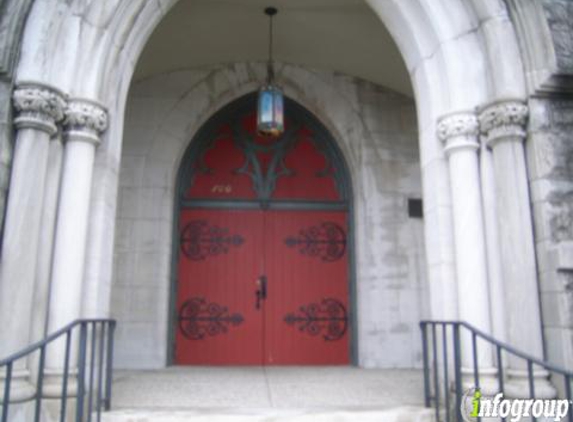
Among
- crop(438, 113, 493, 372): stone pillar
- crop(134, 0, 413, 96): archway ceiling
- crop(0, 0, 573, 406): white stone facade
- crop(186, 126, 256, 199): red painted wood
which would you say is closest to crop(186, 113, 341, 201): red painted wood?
crop(186, 126, 256, 199): red painted wood

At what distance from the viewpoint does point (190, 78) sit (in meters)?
6.02

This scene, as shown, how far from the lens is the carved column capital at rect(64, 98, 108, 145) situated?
11.2 ft

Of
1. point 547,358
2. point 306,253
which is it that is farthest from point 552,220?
point 306,253

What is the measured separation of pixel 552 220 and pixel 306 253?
10.3 ft

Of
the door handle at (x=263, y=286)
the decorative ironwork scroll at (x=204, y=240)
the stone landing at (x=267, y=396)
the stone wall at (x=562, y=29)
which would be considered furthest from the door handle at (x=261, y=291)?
the stone wall at (x=562, y=29)

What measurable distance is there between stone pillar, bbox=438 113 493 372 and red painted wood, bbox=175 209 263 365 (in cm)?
289

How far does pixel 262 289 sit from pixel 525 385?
324 cm

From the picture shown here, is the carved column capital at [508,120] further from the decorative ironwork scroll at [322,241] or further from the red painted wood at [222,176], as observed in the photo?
the red painted wood at [222,176]

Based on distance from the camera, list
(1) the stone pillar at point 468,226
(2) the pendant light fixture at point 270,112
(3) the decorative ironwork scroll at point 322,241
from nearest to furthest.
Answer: (1) the stone pillar at point 468,226 < (2) the pendant light fixture at point 270,112 < (3) the decorative ironwork scroll at point 322,241

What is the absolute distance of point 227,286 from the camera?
19.5ft

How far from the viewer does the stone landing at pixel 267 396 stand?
3.21m

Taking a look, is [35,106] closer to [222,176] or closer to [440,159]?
[440,159]

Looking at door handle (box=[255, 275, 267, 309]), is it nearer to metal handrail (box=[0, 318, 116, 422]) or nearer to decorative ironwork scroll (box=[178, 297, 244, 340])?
decorative ironwork scroll (box=[178, 297, 244, 340])

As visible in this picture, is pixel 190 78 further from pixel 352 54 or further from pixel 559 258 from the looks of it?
pixel 559 258
